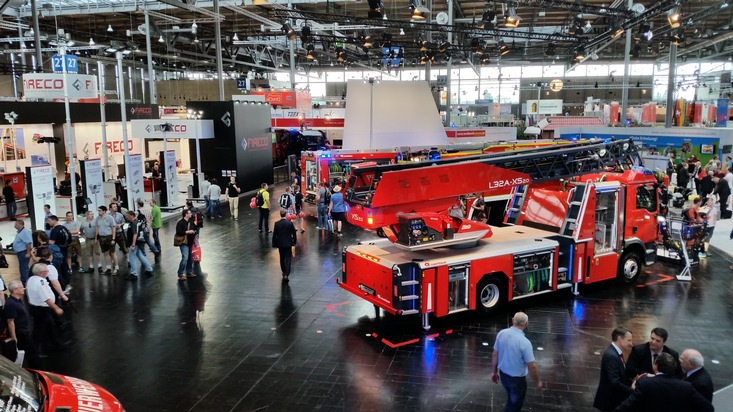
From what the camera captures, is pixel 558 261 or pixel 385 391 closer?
pixel 385 391

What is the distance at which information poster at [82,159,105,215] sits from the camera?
1617cm

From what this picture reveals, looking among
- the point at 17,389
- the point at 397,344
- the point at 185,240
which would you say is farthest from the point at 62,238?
the point at 17,389

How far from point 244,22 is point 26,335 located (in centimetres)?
2897

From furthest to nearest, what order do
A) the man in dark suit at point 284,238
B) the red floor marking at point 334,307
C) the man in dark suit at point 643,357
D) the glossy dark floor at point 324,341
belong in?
the man in dark suit at point 284,238, the red floor marking at point 334,307, the glossy dark floor at point 324,341, the man in dark suit at point 643,357

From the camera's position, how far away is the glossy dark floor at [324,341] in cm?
685

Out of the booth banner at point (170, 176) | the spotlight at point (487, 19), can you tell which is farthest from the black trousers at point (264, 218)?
the spotlight at point (487, 19)

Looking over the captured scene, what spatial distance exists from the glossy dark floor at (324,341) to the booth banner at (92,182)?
5172 mm

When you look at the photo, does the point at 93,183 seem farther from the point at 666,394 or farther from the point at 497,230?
the point at 666,394

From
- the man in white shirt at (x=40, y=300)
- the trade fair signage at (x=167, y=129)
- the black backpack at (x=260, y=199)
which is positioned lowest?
the man in white shirt at (x=40, y=300)

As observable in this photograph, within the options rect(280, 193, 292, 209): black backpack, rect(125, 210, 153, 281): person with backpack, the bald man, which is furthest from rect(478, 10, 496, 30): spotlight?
the bald man

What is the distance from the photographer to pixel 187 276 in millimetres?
11984

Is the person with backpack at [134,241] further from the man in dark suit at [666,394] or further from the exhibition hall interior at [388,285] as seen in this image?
the man in dark suit at [666,394]

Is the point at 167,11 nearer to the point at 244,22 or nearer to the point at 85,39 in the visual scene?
the point at 244,22

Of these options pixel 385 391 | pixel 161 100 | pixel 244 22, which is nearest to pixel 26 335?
pixel 385 391
